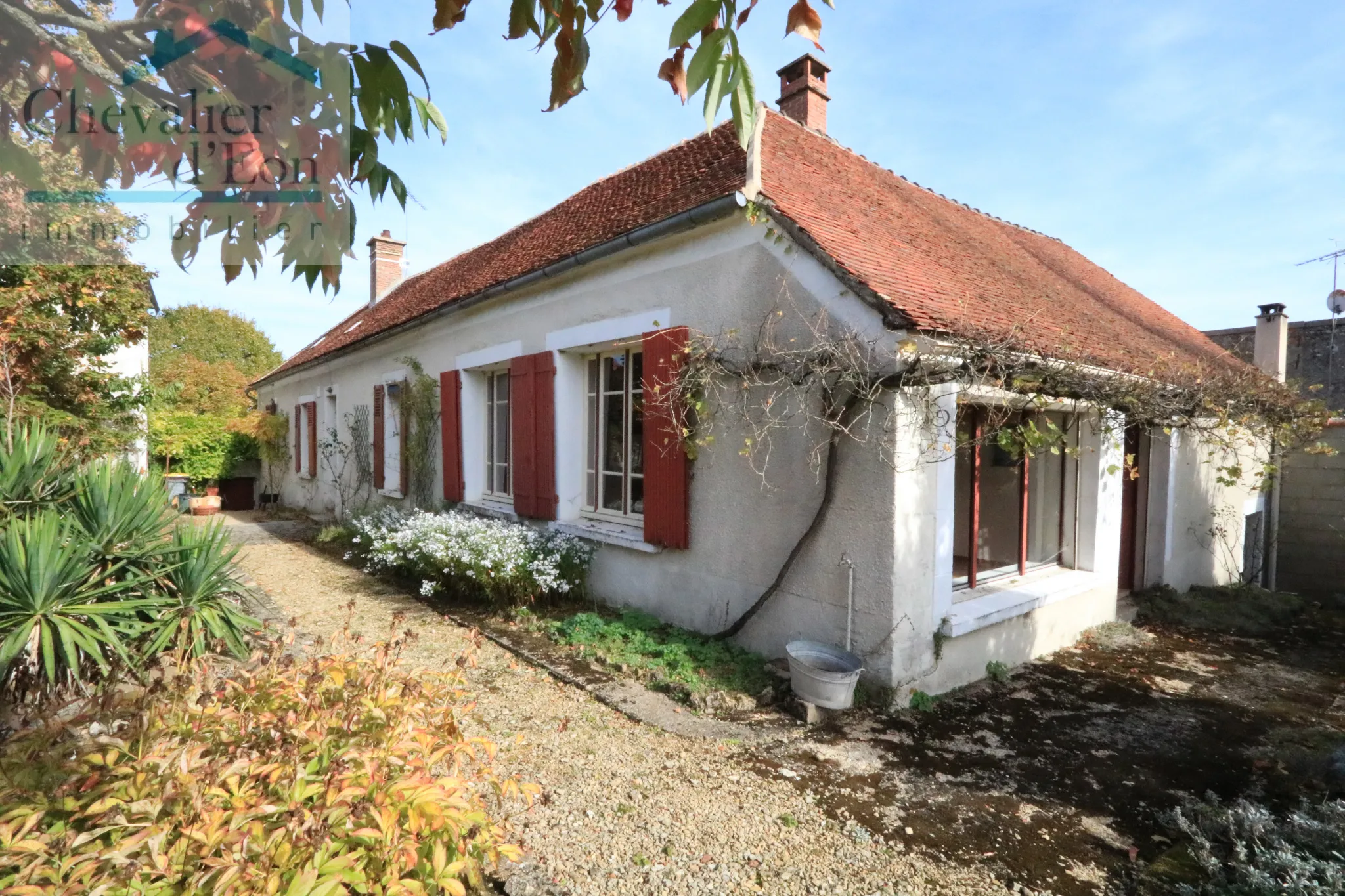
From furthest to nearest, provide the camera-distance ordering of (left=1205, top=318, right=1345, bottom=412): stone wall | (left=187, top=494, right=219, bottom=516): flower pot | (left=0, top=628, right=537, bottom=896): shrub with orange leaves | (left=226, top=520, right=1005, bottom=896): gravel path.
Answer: (left=187, top=494, right=219, bottom=516): flower pot → (left=1205, top=318, right=1345, bottom=412): stone wall → (left=226, top=520, right=1005, bottom=896): gravel path → (left=0, top=628, right=537, bottom=896): shrub with orange leaves

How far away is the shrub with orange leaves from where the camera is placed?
6.01 ft

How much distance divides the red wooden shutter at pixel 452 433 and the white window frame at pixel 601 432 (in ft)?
7.50

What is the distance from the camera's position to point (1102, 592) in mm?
6703

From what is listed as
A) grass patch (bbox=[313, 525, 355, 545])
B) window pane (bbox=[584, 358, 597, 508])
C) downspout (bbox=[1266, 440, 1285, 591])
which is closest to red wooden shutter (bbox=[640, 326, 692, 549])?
window pane (bbox=[584, 358, 597, 508])

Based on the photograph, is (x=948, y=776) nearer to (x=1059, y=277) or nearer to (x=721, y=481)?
(x=721, y=481)

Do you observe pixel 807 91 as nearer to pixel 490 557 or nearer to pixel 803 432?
pixel 803 432

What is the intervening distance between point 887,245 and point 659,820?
182 inches

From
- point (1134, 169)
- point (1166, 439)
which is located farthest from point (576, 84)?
point (1166, 439)

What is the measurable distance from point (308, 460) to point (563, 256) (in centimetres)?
1083

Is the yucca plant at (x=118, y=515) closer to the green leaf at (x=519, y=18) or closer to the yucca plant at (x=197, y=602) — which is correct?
the yucca plant at (x=197, y=602)

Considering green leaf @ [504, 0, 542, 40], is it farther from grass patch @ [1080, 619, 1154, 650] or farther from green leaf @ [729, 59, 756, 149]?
grass patch @ [1080, 619, 1154, 650]

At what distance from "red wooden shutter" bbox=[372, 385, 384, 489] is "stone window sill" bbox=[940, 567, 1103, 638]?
8842mm

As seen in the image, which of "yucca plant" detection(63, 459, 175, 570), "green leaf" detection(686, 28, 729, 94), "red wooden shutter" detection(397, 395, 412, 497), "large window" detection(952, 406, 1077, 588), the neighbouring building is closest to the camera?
"green leaf" detection(686, 28, 729, 94)

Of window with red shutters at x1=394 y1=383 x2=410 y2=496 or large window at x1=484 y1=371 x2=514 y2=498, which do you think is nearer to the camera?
large window at x1=484 y1=371 x2=514 y2=498
